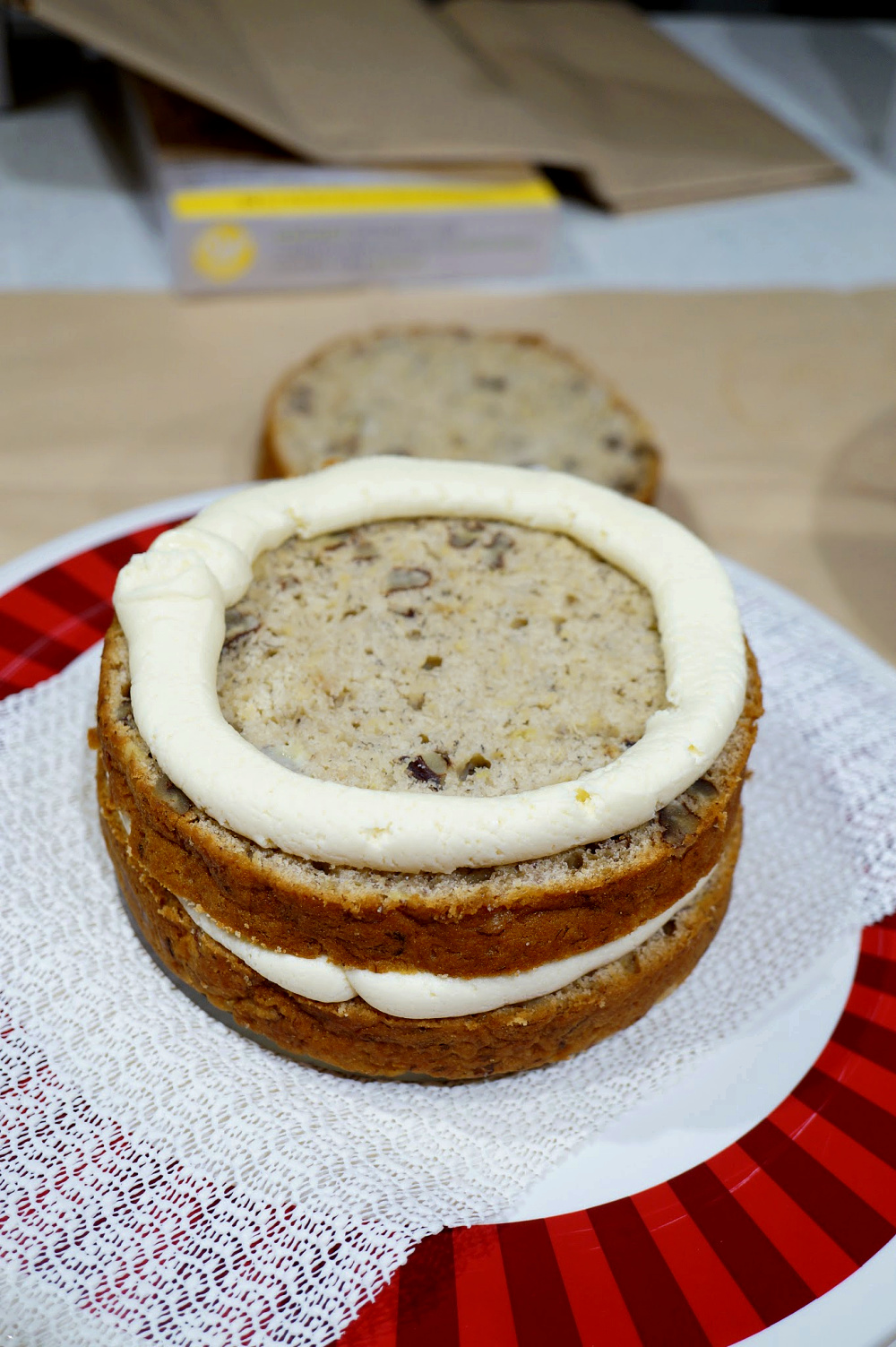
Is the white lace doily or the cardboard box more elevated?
the cardboard box

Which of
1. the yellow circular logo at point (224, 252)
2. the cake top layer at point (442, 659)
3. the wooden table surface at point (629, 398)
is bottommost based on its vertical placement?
the wooden table surface at point (629, 398)

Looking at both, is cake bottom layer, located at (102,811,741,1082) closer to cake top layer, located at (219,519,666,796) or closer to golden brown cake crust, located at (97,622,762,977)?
golden brown cake crust, located at (97,622,762,977)

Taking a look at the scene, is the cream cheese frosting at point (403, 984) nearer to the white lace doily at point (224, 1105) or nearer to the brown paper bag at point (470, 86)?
the white lace doily at point (224, 1105)

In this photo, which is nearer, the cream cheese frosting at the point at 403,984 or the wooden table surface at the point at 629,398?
the cream cheese frosting at the point at 403,984

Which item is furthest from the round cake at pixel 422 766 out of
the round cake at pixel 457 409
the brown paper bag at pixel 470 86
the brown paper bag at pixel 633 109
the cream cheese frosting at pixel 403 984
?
the brown paper bag at pixel 633 109

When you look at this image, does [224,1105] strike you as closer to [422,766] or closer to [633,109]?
[422,766]

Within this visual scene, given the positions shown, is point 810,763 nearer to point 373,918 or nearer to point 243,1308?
point 373,918

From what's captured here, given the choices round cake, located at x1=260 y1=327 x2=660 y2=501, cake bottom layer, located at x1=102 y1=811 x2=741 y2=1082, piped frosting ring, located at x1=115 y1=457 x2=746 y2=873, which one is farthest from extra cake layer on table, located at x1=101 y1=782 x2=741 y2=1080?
round cake, located at x1=260 y1=327 x2=660 y2=501
